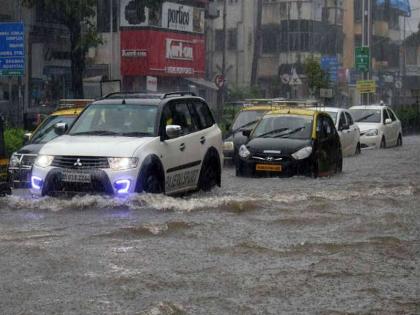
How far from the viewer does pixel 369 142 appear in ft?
98.6

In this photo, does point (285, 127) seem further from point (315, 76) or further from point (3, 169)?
point (315, 76)

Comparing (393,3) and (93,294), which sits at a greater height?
(393,3)

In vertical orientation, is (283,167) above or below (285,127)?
below

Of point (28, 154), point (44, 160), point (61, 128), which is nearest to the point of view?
point (44, 160)

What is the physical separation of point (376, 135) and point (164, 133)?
17686 millimetres

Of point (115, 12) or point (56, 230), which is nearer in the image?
point (56, 230)

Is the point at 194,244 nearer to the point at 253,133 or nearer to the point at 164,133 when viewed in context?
the point at 164,133

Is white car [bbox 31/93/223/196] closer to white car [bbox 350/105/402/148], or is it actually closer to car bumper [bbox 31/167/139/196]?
car bumper [bbox 31/167/139/196]

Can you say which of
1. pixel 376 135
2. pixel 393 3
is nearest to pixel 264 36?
pixel 393 3

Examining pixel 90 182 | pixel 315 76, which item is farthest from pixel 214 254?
pixel 315 76

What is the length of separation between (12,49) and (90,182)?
10.9 m

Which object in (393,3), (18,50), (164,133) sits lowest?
(164,133)

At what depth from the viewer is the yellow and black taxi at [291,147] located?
18328mm

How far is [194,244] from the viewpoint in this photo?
10039 millimetres
